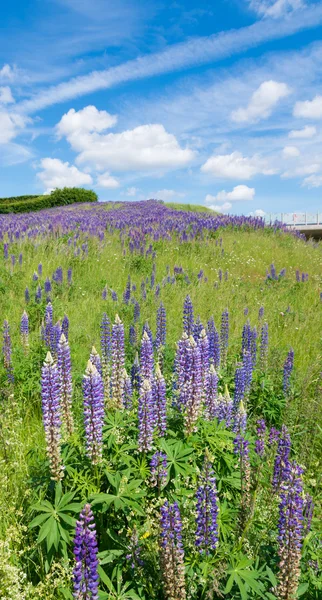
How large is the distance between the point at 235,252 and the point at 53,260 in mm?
5838

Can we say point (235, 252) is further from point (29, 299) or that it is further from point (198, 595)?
point (198, 595)

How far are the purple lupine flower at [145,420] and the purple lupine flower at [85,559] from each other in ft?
2.87

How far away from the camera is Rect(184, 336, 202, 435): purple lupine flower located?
309cm

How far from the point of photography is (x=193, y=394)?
3.14m

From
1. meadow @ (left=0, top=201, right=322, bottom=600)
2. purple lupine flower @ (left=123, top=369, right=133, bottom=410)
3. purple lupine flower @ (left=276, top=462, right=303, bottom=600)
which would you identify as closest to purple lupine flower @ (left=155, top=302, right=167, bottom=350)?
meadow @ (left=0, top=201, right=322, bottom=600)

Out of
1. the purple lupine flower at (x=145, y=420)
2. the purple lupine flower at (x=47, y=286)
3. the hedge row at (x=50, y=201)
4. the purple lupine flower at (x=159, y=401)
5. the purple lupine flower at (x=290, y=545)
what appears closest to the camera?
the purple lupine flower at (x=290, y=545)

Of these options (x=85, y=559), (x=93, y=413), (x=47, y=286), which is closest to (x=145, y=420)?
(x=93, y=413)

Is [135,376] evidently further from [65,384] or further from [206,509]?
[206,509]

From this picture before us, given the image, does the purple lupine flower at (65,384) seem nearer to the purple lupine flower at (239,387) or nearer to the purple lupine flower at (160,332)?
the purple lupine flower at (239,387)

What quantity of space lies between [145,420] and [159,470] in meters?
0.32

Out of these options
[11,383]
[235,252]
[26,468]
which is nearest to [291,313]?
[235,252]

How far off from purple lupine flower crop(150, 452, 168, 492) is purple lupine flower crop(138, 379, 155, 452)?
0.34ft

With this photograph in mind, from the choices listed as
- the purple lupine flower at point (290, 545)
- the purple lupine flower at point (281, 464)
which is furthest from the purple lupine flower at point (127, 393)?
the purple lupine flower at point (290, 545)

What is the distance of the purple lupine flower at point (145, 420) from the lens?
282 centimetres
